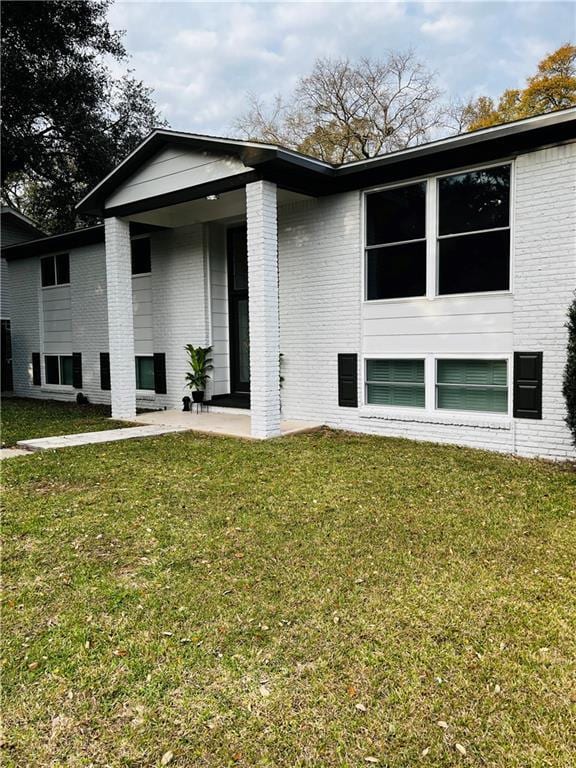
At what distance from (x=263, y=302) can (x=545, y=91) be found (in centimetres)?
1856

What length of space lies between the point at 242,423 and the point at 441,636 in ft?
21.1

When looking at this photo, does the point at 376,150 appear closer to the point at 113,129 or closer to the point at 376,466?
the point at 113,129

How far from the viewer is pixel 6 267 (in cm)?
1656

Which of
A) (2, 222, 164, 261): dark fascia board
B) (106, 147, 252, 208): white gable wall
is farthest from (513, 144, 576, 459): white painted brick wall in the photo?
(2, 222, 164, 261): dark fascia board

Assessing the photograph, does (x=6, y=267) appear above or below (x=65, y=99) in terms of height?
below

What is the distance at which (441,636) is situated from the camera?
2863mm

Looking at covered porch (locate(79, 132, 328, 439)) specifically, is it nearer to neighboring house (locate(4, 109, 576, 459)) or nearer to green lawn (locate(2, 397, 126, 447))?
neighboring house (locate(4, 109, 576, 459))

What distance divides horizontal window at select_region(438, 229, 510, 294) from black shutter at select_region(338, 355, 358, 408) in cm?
172

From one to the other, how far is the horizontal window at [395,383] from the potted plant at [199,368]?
3517mm

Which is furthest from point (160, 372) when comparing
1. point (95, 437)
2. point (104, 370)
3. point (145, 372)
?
point (95, 437)

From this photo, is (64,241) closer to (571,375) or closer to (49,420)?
(49,420)

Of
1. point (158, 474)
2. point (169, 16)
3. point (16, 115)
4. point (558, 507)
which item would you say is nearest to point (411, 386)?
point (558, 507)

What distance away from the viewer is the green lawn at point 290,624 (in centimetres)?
218

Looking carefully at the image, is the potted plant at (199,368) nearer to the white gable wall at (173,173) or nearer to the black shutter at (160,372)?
the black shutter at (160,372)
